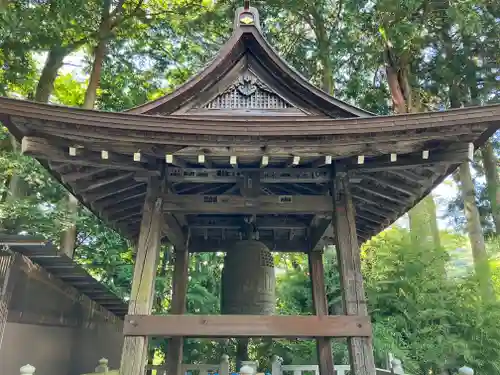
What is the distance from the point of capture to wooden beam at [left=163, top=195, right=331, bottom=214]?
17.8ft

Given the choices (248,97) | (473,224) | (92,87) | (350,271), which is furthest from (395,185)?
(92,87)

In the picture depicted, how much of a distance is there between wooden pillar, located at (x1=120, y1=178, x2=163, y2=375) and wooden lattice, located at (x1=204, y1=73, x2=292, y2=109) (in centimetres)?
147

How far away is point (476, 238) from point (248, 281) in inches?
346

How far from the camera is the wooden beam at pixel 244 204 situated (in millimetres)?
5426

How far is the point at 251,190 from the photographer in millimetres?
5500

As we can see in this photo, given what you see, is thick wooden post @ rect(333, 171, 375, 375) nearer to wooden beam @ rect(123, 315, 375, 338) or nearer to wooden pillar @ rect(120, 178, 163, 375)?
wooden beam @ rect(123, 315, 375, 338)

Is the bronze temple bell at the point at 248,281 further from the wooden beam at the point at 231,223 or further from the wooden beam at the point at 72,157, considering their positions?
A: the wooden beam at the point at 72,157

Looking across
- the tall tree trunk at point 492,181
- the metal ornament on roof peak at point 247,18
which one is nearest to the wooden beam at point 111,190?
the metal ornament on roof peak at point 247,18

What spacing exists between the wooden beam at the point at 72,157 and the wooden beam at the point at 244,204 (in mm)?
510

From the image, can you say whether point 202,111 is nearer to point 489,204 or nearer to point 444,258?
point 444,258

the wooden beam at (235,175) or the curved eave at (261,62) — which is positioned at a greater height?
the curved eave at (261,62)

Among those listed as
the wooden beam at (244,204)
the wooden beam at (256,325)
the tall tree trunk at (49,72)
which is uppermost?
the tall tree trunk at (49,72)

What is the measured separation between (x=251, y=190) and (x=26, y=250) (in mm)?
3137

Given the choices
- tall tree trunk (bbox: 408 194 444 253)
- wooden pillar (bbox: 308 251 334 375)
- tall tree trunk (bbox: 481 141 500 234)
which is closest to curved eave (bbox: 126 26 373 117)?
wooden pillar (bbox: 308 251 334 375)
